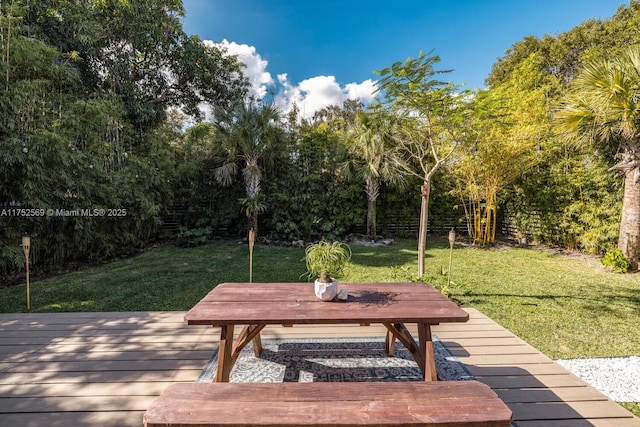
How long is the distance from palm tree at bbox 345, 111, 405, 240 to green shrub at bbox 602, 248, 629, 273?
3.91 meters

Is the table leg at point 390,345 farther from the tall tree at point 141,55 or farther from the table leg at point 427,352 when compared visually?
the tall tree at point 141,55

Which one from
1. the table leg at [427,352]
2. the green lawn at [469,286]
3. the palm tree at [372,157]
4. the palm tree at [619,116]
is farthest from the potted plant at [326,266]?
the palm tree at [619,116]

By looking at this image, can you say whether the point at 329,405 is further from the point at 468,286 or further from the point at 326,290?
the point at 468,286

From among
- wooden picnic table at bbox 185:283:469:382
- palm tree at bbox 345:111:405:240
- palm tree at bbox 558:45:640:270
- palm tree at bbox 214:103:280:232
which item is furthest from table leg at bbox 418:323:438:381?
palm tree at bbox 214:103:280:232

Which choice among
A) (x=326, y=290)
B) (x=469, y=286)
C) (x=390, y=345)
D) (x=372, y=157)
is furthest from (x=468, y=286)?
(x=372, y=157)

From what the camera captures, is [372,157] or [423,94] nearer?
[423,94]

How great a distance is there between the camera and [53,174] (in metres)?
4.40

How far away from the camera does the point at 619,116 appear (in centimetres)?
421

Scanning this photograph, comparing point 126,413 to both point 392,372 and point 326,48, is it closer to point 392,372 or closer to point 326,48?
point 392,372

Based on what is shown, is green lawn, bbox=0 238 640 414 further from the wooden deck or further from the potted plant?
the potted plant

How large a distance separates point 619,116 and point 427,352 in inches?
204

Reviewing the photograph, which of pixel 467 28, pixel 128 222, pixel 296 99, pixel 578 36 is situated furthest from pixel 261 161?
pixel 578 36

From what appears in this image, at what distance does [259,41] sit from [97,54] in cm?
418

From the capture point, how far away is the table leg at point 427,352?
1.51m
